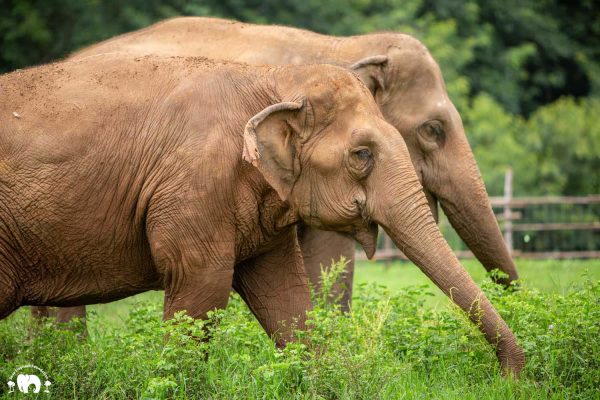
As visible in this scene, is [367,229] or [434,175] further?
[434,175]

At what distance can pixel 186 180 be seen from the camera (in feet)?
21.0

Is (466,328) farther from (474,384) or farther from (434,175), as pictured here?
(434,175)

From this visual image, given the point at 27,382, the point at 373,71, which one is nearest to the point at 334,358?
the point at 27,382

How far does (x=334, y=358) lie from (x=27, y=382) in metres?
1.84

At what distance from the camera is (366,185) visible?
6527mm

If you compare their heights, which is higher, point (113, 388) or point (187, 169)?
point (187, 169)

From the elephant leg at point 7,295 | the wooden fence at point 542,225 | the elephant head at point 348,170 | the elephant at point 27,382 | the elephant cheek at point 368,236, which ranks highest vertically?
the wooden fence at point 542,225

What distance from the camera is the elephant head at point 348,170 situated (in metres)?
6.35

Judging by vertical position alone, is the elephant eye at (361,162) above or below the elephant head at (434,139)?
below

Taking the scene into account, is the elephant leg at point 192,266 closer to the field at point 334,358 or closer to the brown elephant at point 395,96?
the field at point 334,358

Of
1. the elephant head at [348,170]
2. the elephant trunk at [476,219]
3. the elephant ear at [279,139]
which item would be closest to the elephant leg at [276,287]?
the elephant head at [348,170]

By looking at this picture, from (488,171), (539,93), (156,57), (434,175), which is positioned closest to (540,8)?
(539,93)

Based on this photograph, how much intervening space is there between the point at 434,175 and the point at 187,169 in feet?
11.0

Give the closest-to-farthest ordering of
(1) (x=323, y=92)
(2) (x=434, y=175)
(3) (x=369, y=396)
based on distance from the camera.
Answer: (3) (x=369, y=396)
(1) (x=323, y=92)
(2) (x=434, y=175)
